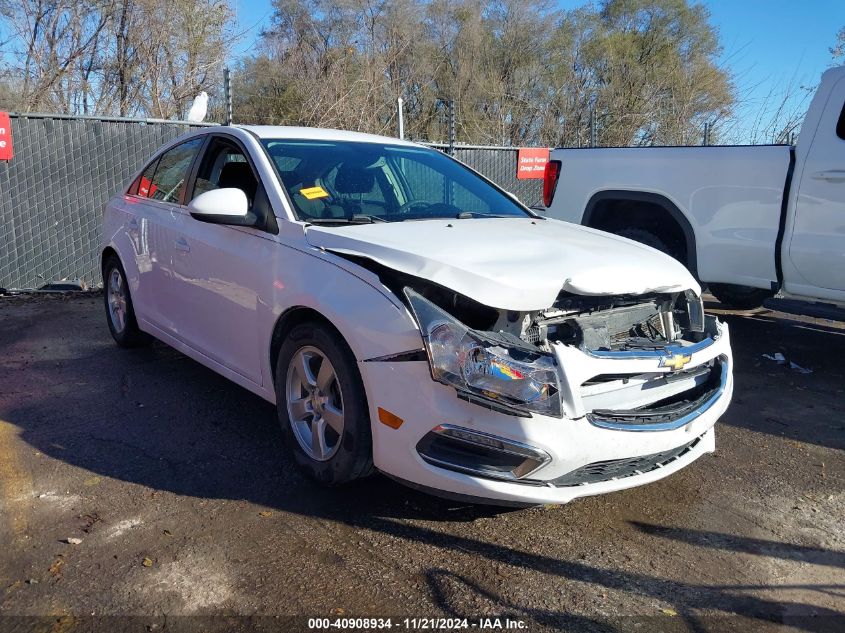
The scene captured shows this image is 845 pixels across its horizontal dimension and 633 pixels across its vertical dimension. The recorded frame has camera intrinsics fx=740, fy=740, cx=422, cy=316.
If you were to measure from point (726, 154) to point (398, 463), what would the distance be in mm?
4201

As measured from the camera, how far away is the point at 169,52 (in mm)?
15031

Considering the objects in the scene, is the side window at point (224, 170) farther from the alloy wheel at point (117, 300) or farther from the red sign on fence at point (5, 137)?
the red sign on fence at point (5, 137)

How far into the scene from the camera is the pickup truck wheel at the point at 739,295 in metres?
6.78

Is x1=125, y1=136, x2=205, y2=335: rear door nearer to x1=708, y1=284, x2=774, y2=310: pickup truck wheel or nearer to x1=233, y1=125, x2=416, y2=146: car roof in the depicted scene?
x1=233, y1=125, x2=416, y2=146: car roof

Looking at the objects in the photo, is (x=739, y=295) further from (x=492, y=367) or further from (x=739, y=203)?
(x=492, y=367)

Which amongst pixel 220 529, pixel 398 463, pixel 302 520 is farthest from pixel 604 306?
pixel 220 529

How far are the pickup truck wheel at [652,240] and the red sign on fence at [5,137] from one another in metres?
6.37

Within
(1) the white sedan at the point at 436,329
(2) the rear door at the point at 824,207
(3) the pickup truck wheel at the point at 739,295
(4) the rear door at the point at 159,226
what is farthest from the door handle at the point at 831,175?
(4) the rear door at the point at 159,226

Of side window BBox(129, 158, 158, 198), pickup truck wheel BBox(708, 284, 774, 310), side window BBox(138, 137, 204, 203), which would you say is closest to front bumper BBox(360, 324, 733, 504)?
side window BBox(138, 137, 204, 203)

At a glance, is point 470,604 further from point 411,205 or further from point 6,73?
point 6,73

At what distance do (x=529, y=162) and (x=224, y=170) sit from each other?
800 centimetres

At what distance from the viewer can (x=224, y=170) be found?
4.55 metres

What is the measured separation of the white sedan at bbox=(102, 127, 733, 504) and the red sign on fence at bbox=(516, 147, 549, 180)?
24.3ft

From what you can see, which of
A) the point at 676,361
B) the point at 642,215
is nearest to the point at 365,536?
the point at 676,361
